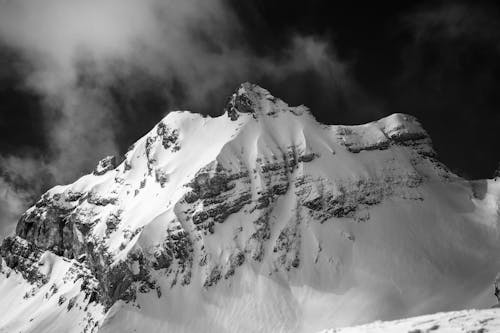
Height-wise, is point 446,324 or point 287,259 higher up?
point 287,259

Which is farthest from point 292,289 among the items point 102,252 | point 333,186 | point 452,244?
point 102,252

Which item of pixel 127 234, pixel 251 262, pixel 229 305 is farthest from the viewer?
pixel 127 234

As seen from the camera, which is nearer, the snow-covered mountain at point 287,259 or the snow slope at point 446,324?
the snow slope at point 446,324

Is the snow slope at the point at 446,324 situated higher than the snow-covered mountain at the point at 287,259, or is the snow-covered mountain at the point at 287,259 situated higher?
the snow-covered mountain at the point at 287,259

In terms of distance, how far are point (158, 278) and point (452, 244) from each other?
105m

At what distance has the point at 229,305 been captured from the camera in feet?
543

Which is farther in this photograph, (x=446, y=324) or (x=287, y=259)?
(x=287, y=259)

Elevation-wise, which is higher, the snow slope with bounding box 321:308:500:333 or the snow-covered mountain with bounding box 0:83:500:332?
the snow-covered mountain with bounding box 0:83:500:332

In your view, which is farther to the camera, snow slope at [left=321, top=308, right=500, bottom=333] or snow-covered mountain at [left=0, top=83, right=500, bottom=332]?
snow-covered mountain at [left=0, top=83, right=500, bottom=332]

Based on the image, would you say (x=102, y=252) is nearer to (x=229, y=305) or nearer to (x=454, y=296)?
(x=229, y=305)

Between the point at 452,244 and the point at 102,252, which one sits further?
the point at 102,252

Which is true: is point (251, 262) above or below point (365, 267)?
above

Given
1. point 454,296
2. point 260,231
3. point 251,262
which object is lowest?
point 454,296

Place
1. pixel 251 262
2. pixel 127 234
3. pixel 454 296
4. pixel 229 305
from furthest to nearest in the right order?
pixel 127 234, pixel 251 262, pixel 229 305, pixel 454 296
